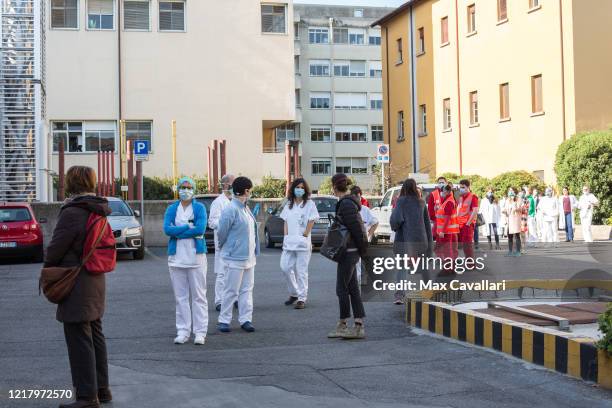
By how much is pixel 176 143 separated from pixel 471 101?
14.1 meters

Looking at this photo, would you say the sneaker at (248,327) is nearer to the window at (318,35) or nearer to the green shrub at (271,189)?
the green shrub at (271,189)

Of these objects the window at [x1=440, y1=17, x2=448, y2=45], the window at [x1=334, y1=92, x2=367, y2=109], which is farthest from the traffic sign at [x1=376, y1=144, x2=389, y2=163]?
the window at [x1=334, y1=92, x2=367, y2=109]

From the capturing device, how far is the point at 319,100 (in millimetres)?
75000

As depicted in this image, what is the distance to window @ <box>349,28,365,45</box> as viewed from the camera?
253 ft

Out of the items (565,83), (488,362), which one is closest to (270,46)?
(565,83)

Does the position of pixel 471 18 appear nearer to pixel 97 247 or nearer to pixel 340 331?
pixel 340 331

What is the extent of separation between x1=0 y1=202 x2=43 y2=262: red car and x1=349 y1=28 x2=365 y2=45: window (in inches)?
2188

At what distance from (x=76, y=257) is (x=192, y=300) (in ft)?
11.0

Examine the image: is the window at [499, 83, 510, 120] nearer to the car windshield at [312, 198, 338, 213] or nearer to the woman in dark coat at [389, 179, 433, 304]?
the car windshield at [312, 198, 338, 213]

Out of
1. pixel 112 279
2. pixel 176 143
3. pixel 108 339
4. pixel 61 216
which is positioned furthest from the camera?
pixel 176 143

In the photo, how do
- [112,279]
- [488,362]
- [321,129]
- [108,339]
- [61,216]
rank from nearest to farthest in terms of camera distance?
[61,216] → [488,362] → [108,339] → [112,279] → [321,129]

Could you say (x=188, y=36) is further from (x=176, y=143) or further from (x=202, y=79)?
(x=176, y=143)

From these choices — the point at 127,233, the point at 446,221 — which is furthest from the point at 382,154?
the point at 446,221

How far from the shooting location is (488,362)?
851 centimetres
